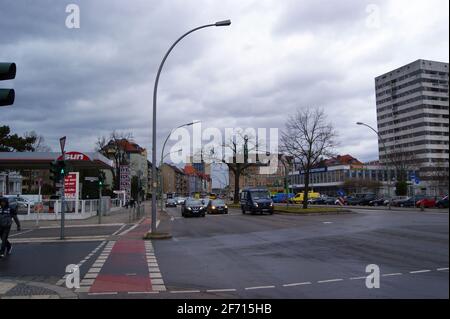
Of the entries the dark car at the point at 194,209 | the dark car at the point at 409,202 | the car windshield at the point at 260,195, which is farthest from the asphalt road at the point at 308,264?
the dark car at the point at 409,202

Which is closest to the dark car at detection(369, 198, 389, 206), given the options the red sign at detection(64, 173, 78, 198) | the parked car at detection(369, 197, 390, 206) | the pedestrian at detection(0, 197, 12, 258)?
the parked car at detection(369, 197, 390, 206)

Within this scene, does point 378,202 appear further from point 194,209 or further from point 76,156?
point 76,156

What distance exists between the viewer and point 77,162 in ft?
137

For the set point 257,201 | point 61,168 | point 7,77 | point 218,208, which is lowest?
point 218,208

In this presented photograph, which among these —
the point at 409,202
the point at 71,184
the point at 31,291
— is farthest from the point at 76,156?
the point at 409,202

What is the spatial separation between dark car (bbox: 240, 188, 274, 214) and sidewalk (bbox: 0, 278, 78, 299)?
2946 cm

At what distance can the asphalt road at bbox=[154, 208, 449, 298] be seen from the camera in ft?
26.8

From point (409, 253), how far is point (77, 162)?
113 ft

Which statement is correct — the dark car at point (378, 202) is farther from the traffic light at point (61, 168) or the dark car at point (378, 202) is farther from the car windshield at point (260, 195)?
the traffic light at point (61, 168)

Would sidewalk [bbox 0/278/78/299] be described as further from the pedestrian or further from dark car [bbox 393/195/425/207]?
dark car [bbox 393/195/425/207]

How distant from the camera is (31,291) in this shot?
8383 millimetres

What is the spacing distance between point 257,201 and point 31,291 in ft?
101
